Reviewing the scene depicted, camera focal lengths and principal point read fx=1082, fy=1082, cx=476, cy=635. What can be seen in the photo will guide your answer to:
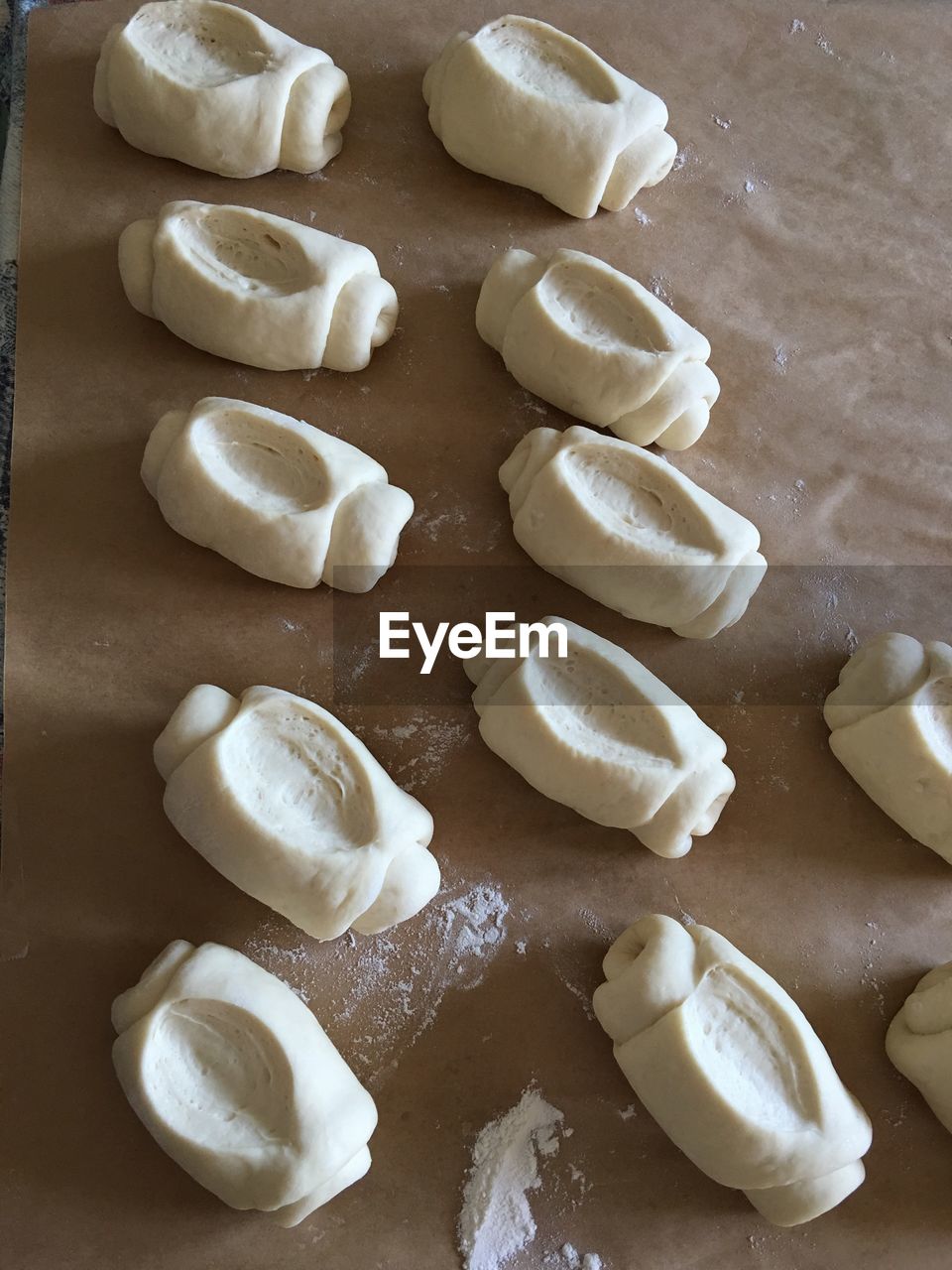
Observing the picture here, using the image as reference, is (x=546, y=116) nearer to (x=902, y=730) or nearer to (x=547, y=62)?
(x=547, y=62)

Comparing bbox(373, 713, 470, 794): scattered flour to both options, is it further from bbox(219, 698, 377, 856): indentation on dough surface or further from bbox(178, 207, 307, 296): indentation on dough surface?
bbox(178, 207, 307, 296): indentation on dough surface

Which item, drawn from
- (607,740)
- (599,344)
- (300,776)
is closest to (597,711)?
(607,740)

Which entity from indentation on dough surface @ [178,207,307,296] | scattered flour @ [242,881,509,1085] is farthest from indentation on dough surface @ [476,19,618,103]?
scattered flour @ [242,881,509,1085]

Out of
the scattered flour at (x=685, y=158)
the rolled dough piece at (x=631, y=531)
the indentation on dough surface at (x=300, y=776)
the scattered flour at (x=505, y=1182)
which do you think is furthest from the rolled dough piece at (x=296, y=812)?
the scattered flour at (x=685, y=158)

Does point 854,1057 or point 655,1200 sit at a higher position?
point 854,1057

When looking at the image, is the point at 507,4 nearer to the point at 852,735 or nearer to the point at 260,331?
the point at 260,331

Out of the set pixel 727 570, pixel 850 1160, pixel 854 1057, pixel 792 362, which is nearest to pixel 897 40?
pixel 792 362
